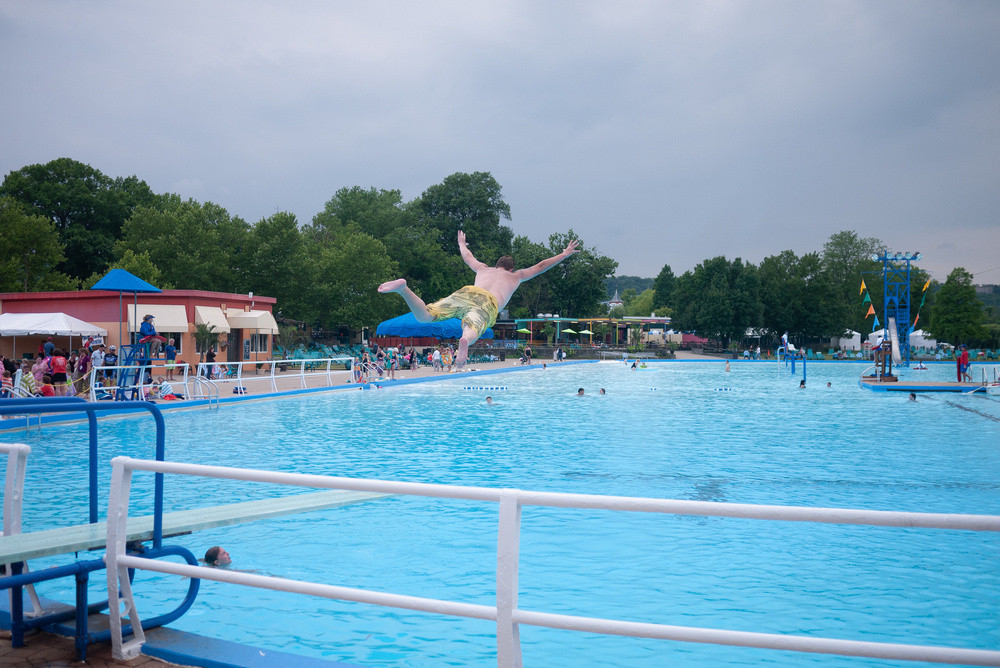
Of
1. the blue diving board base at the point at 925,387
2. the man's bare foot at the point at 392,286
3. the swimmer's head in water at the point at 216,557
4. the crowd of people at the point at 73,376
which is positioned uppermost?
the man's bare foot at the point at 392,286

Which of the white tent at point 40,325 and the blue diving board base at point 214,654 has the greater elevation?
the white tent at point 40,325

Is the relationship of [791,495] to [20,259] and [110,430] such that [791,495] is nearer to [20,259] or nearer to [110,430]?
[110,430]

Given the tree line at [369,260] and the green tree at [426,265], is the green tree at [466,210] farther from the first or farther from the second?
the green tree at [426,265]

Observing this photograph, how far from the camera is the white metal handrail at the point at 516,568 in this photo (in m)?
2.21

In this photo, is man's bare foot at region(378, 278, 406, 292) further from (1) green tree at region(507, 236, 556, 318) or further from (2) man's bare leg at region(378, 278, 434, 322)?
(1) green tree at region(507, 236, 556, 318)

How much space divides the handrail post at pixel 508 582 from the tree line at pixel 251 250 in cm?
3561

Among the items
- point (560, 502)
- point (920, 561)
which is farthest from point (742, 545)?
point (560, 502)

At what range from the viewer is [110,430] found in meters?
13.8

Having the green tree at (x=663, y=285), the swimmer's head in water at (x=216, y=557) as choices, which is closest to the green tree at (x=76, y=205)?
the swimmer's head in water at (x=216, y=557)

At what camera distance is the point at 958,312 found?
65562 mm

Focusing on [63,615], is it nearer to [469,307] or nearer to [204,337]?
[469,307]

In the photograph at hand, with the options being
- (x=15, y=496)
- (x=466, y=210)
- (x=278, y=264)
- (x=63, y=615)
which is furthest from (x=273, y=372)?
(x=466, y=210)

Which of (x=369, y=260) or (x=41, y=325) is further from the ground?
(x=369, y=260)

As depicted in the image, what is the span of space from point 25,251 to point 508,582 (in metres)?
43.3
